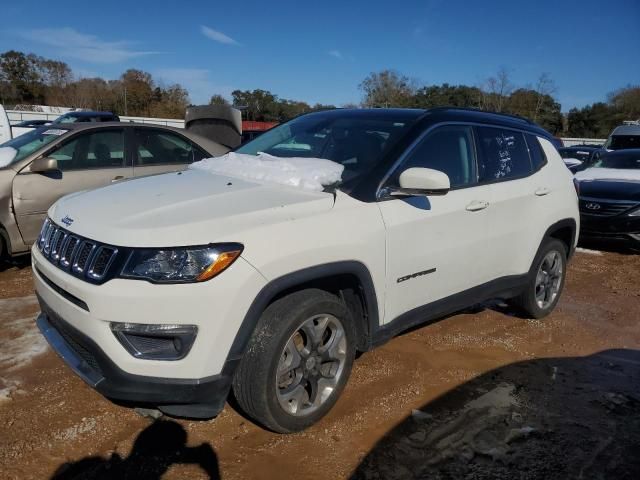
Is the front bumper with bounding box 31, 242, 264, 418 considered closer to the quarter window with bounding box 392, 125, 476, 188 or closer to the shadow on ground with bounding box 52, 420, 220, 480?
the shadow on ground with bounding box 52, 420, 220, 480

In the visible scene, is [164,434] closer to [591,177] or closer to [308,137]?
[308,137]

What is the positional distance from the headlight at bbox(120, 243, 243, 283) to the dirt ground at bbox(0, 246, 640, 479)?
3.15 feet

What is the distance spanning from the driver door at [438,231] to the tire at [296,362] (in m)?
0.42

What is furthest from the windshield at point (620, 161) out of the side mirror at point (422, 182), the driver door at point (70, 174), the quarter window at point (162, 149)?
the driver door at point (70, 174)

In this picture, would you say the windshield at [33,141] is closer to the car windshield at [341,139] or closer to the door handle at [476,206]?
the car windshield at [341,139]

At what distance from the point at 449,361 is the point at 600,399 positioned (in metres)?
0.99

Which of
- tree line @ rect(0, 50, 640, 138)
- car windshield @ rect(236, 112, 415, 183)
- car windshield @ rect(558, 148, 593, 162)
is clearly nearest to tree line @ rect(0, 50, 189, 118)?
tree line @ rect(0, 50, 640, 138)

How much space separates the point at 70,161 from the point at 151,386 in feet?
13.9

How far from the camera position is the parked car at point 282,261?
7.82 feet

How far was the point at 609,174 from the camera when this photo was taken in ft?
29.1

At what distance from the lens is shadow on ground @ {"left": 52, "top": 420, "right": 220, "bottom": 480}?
251cm

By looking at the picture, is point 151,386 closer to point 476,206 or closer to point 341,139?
point 341,139

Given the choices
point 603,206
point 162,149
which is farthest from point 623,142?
point 162,149

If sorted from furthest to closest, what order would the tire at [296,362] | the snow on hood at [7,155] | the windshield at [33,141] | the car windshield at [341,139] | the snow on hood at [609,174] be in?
the snow on hood at [609,174] < the windshield at [33,141] < the snow on hood at [7,155] < the car windshield at [341,139] < the tire at [296,362]
